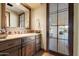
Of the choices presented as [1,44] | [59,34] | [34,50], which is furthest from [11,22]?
[59,34]

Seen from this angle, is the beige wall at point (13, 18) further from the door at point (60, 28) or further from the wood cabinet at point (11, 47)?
the door at point (60, 28)

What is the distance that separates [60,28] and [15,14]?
1.05 meters

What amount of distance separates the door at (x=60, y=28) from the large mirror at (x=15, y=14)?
0.64 metres

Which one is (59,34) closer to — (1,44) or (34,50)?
(34,50)

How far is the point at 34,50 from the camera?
241 cm

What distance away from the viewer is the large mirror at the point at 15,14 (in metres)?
1.81

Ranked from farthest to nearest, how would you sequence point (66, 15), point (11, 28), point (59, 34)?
point (59, 34) < point (66, 15) < point (11, 28)

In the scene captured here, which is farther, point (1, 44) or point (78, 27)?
point (78, 27)

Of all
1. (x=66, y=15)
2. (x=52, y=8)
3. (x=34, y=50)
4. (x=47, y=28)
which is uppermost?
(x=52, y=8)

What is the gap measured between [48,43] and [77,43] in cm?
82

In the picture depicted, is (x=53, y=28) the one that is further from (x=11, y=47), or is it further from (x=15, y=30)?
(x=11, y=47)

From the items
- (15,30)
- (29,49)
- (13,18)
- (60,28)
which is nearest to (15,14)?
(13,18)

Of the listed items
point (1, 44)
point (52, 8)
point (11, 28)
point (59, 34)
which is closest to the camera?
point (1, 44)

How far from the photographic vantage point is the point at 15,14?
1.81m
